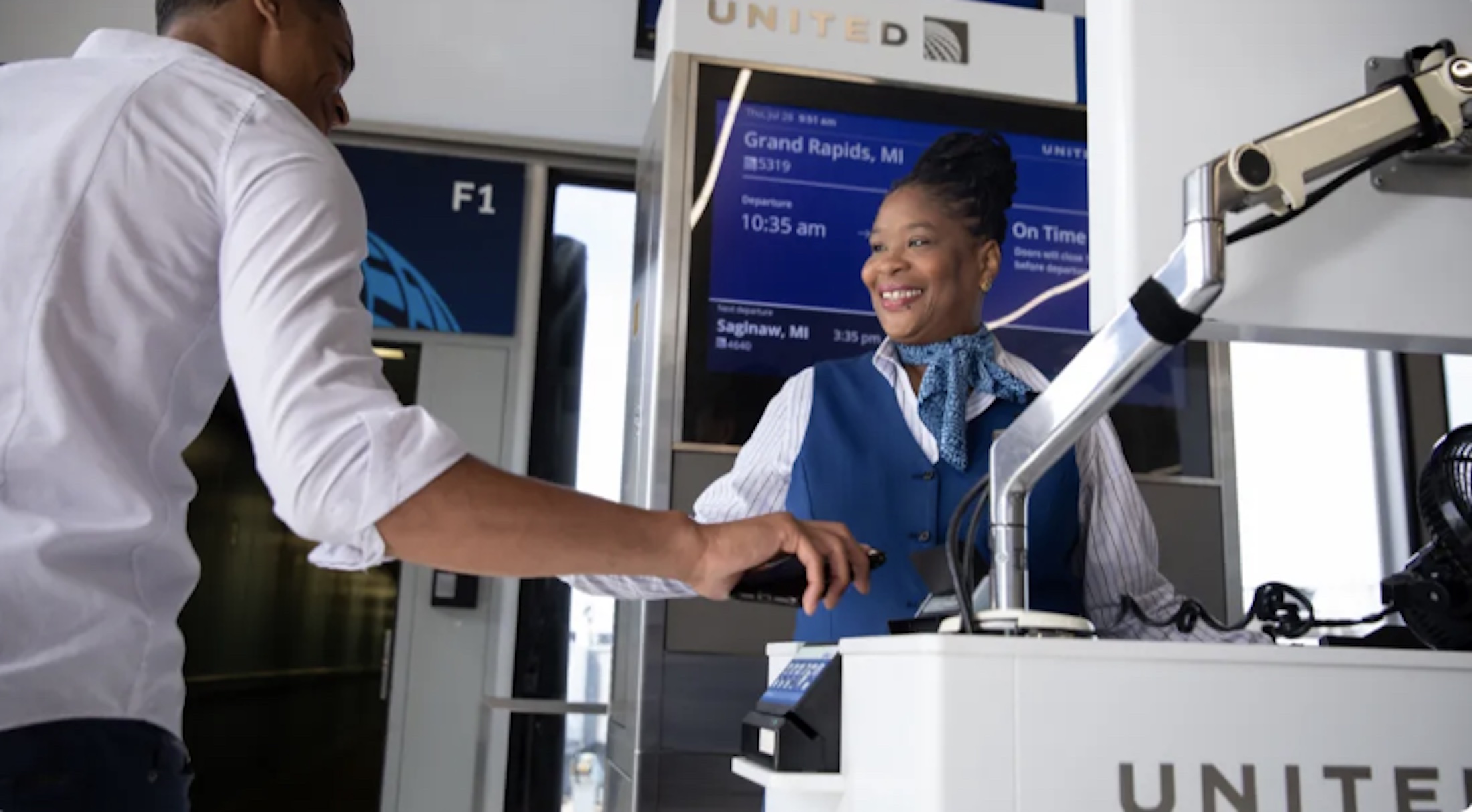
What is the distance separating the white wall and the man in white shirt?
113 inches

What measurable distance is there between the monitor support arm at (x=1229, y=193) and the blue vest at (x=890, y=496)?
0.97 metres

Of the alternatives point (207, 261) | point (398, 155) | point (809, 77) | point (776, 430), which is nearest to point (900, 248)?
point (776, 430)

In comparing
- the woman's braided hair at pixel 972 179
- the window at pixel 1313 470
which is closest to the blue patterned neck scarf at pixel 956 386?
the woman's braided hair at pixel 972 179

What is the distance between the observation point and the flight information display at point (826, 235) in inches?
119

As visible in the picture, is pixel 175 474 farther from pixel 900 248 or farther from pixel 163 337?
pixel 900 248

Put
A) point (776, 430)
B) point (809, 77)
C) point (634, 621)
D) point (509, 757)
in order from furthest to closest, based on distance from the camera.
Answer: point (509, 757), point (809, 77), point (634, 621), point (776, 430)

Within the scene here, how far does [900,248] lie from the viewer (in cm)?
257

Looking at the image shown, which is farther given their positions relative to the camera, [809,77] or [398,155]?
[398,155]

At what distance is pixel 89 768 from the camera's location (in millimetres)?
938

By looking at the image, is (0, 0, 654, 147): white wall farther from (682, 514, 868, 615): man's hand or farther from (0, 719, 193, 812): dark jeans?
(0, 719, 193, 812): dark jeans

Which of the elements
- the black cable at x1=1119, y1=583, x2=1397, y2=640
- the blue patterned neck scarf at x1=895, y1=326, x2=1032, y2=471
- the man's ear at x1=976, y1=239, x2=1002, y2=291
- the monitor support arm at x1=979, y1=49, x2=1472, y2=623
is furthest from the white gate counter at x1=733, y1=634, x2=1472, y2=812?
the man's ear at x1=976, y1=239, x2=1002, y2=291

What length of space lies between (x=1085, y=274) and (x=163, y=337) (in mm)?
2612

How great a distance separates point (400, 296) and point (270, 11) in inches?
109

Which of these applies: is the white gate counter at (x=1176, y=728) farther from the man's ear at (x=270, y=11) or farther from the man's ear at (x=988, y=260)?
the man's ear at (x=988, y=260)
